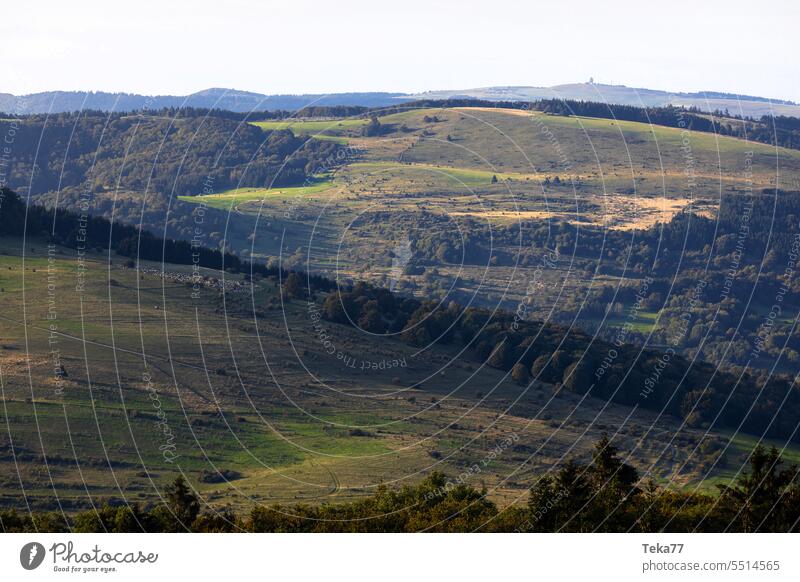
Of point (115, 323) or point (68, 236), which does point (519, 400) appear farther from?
point (68, 236)

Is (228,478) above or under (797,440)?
above

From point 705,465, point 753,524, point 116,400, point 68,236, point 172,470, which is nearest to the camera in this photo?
point 753,524

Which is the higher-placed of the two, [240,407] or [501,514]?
[501,514]

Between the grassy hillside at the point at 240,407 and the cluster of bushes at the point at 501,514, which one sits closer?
the cluster of bushes at the point at 501,514

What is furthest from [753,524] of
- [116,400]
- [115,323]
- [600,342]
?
[600,342]

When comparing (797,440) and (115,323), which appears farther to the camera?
(797,440)

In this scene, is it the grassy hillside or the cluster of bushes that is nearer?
the cluster of bushes

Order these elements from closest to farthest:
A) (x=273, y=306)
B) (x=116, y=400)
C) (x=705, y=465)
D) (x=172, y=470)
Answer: (x=172, y=470), (x=116, y=400), (x=705, y=465), (x=273, y=306)
